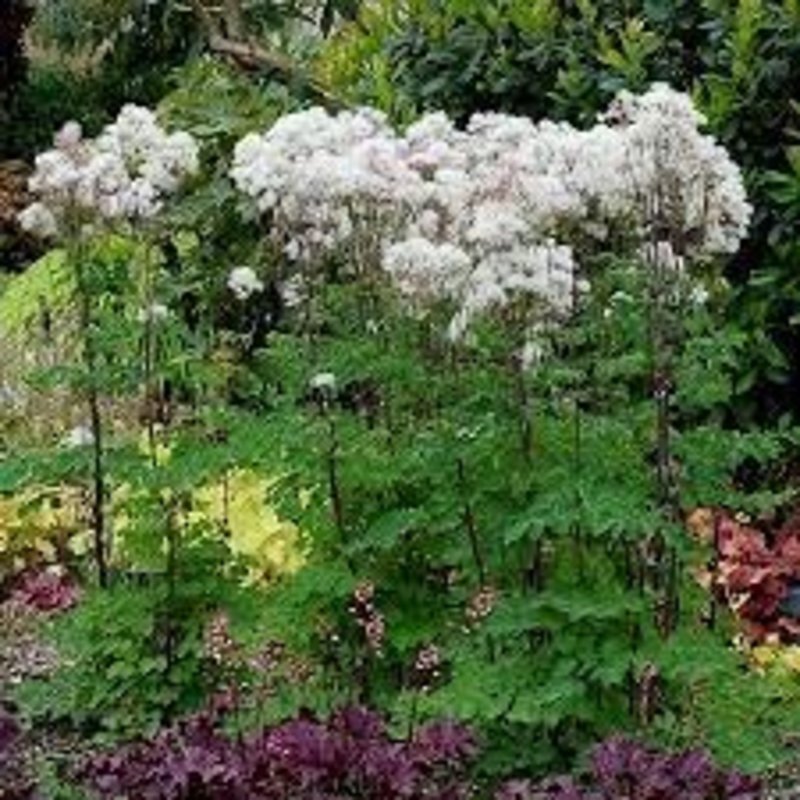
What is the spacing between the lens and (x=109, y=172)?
5684mm

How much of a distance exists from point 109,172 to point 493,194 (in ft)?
3.57

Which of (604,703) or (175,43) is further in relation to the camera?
(175,43)

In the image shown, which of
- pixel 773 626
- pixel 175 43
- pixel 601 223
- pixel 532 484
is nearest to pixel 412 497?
pixel 532 484

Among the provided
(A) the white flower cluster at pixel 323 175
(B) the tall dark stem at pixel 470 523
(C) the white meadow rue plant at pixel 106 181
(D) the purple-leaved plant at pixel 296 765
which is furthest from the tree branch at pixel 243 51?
(D) the purple-leaved plant at pixel 296 765

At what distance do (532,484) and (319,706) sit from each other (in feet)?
2.61

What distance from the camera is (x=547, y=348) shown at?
530cm

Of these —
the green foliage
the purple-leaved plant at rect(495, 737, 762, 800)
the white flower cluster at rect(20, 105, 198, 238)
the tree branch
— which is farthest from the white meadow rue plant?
the tree branch

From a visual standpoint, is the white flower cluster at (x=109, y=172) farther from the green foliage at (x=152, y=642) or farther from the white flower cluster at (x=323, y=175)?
the green foliage at (x=152, y=642)

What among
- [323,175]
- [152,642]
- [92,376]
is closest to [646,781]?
[323,175]

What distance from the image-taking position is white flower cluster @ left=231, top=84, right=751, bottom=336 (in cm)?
498

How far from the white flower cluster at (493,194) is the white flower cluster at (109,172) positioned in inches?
9.0

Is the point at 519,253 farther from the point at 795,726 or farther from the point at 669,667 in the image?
the point at 795,726

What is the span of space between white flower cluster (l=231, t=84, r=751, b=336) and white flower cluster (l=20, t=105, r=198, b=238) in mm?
228

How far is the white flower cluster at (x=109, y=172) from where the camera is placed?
18.7ft
